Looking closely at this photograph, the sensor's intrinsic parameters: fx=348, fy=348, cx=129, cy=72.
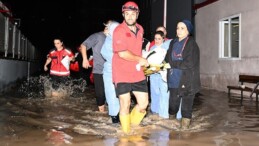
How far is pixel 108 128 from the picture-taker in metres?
5.53

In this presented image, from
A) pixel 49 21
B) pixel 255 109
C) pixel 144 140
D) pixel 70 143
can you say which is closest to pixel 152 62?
pixel 144 140

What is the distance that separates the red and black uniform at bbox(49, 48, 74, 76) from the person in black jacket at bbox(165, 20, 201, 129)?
4.76 metres

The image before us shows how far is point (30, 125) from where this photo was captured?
5.64m

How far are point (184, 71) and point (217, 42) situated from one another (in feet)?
29.0

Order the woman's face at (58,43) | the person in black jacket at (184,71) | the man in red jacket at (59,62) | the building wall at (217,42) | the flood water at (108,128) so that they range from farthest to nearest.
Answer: the building wall at (217,42)
the man in red jacket at (59,62)
the woman's face at (58,43)
the person in black jacket at (184,71)
the flood water at (108,128)

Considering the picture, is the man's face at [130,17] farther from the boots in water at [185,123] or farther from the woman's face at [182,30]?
the boots in water at [185,123]

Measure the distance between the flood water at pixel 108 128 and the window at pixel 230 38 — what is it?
5.02 meters

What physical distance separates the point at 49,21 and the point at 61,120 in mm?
42118

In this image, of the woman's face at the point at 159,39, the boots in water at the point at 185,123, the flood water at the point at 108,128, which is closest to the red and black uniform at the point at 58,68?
the flood water at the point at 108,128

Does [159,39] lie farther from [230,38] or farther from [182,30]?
[230,38]

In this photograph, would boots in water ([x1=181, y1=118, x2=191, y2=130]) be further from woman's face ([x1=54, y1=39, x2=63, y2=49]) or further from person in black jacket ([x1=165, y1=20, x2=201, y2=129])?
woman's face ([x1=54, y1=39, x2=63, y2=49])

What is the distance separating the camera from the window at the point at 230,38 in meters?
12.4

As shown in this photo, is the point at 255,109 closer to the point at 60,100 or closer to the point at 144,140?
the point at 144,140

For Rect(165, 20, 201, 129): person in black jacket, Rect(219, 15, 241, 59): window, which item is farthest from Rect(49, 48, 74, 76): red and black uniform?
Rect(219, 15, 241, 59): window
